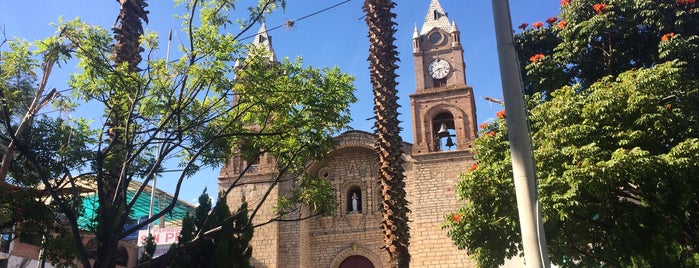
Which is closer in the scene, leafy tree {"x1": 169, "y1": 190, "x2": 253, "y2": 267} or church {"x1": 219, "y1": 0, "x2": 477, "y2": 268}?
leafy tree {"x1": 169, "y1": 190, "x2": 253, "y2": 267}

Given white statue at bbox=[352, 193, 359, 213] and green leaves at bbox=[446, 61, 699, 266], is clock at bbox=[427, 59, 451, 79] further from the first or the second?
green leaves at bbox=[446, 61, 699, 266]

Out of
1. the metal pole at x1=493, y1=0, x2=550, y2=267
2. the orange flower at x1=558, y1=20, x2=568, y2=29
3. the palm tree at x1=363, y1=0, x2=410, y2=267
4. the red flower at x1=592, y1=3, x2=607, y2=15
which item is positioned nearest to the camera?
the metal pole at x1=493, y1=0, x2=550, y2=267

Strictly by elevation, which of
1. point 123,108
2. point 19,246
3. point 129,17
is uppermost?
point 129,17

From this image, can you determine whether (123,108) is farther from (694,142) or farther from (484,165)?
(694,142)

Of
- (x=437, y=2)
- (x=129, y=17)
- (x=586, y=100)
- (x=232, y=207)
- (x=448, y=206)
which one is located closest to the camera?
(x=586, y=100)

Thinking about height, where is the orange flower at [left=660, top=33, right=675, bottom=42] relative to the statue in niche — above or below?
above

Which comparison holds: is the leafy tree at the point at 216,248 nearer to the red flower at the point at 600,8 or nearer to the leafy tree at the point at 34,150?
the leafy tree at the point at 34,150

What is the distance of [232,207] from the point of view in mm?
21141

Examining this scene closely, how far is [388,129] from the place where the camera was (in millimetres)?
11078

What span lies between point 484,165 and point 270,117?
457 centimetres

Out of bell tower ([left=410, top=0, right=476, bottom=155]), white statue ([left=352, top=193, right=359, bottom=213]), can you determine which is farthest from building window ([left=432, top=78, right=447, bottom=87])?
white statue ([left=352, top=193, right=359, bottom=213])

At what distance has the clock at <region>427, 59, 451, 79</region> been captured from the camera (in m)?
21.3

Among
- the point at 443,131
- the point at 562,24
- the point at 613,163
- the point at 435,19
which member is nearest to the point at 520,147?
the point at 613,163

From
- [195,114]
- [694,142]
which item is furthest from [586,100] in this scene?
[195,114]
